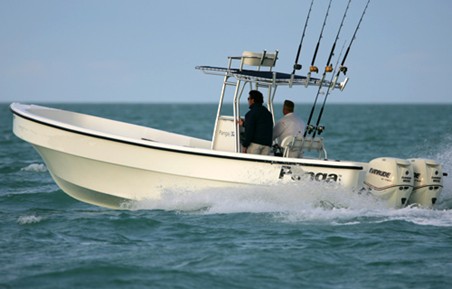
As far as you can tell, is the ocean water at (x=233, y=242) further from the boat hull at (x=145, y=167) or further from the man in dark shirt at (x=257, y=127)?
the man in dark shirt at (x=257, y=127)

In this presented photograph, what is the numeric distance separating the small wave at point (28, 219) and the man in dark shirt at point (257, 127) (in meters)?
3.05

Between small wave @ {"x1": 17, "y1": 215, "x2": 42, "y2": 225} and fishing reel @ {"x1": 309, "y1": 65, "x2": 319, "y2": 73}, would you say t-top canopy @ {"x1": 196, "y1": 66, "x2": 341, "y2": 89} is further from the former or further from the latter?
small wave @ {"x1": 17, "y1": 215, "x2": 42, "y2": 225}

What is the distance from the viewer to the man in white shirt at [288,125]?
1158 centimetres

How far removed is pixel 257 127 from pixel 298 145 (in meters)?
0.62

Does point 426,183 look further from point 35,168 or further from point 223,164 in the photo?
point 35,168

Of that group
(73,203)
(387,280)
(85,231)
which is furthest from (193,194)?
(387,280)

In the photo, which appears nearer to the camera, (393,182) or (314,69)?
(393,182)

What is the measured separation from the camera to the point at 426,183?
11.3 meters

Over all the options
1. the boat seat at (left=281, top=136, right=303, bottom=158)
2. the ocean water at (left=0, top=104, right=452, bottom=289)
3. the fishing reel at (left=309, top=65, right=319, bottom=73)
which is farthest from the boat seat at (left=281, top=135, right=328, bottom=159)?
the fishing reel at (left=309, top=65, right=319, bottom=73)

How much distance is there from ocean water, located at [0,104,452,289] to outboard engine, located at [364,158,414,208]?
0.60 ft

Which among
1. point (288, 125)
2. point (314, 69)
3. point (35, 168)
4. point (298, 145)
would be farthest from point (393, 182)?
point (35, 168)

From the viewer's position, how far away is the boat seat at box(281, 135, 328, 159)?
1129 cm

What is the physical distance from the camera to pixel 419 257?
927 cm

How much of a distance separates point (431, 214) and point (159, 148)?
3815mm
